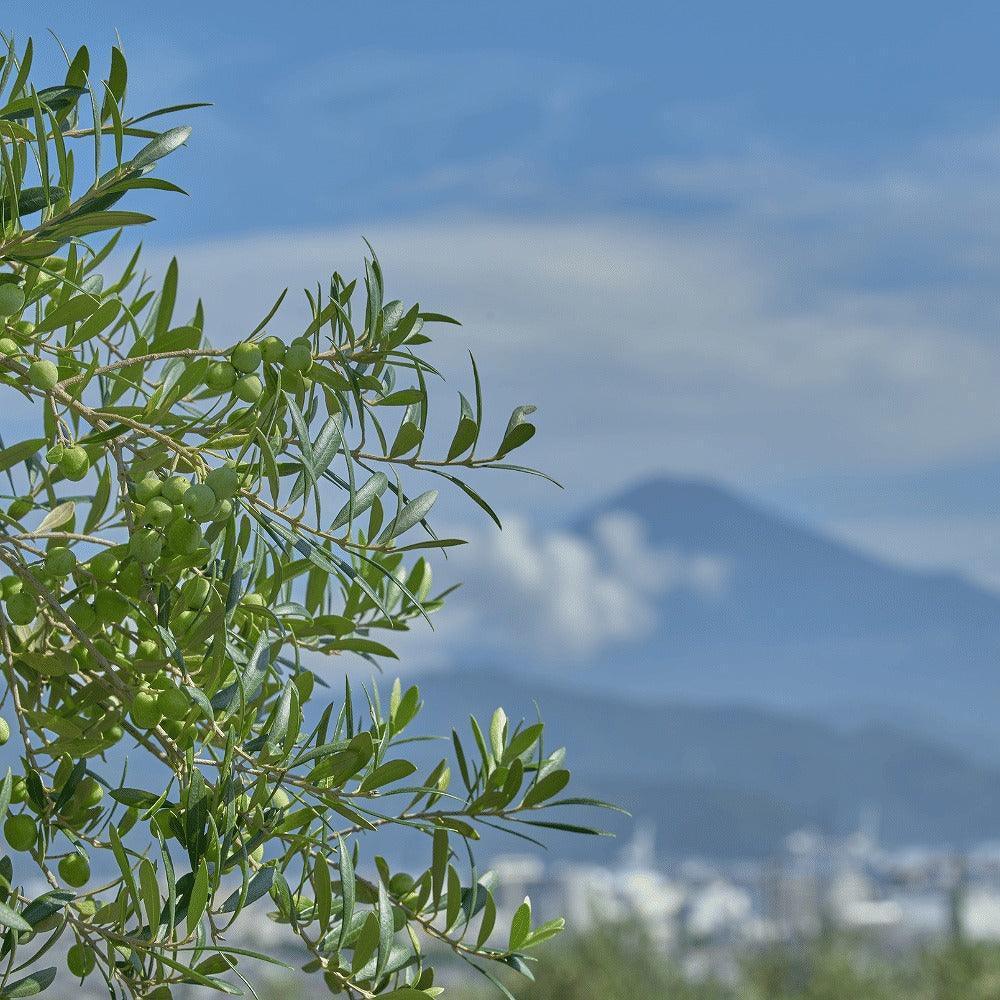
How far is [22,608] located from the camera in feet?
2.70

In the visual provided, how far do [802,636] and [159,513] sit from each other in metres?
168

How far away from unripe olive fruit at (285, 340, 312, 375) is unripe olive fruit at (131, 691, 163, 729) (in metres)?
0.21

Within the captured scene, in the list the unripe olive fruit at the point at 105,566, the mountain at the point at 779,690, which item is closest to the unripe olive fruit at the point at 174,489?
the unripe olive fruit at the point at 105,566

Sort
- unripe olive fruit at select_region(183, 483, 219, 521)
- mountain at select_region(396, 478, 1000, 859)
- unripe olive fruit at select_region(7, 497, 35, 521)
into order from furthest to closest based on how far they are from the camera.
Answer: mountain at select_region(396, 478, 1000, 859) < unripe olive fruit at select_region(7, 497, 35, 521) < unripe olive fruit at select_region(183, 483, 219, 521)

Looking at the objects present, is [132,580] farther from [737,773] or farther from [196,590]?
[737,773]

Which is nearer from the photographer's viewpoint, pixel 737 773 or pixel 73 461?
pixel 73 461

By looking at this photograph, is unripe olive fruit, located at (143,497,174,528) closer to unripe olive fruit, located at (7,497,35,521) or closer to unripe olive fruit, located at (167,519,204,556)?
unripe olive fruit, located at (167,519,204,556)

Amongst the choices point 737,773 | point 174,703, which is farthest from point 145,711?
point 737,773

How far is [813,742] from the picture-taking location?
13812 centimetres

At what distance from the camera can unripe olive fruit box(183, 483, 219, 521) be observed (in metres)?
0.66

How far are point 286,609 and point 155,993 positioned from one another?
245 millimetres

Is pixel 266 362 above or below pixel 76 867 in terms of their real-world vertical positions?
above

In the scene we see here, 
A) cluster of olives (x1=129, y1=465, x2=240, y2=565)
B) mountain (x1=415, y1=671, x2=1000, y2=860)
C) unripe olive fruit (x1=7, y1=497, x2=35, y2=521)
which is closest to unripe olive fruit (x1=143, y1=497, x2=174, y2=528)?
cluster of olives (x1=129, y1=465, x2=240, y2=565)

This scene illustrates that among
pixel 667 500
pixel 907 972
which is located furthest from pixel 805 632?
pixel 907 972
